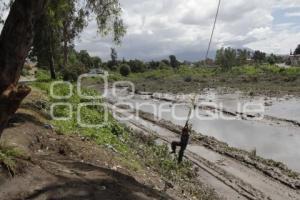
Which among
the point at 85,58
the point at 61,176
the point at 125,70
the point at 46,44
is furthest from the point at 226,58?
the point at 61,176

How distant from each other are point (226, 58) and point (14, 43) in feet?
335

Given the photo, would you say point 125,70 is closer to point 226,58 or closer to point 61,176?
point 226,58

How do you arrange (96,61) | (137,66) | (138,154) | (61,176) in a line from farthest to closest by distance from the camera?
(137,66), (96,61), (138,154), (61,176)

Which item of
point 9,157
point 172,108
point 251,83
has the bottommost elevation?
point 172,108

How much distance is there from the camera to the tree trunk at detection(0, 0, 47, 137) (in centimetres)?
698

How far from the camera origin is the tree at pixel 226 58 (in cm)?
10635

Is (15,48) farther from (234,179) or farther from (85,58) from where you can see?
(85,58)

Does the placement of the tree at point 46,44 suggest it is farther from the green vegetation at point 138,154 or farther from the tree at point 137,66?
the tree at point 137,66

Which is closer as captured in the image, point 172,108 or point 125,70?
point 172,108

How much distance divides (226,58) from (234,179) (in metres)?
90.3

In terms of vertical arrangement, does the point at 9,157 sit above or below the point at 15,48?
below

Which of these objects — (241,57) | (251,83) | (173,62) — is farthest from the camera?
(173,62)

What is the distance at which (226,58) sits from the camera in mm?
106812

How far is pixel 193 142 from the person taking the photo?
1017 inches
